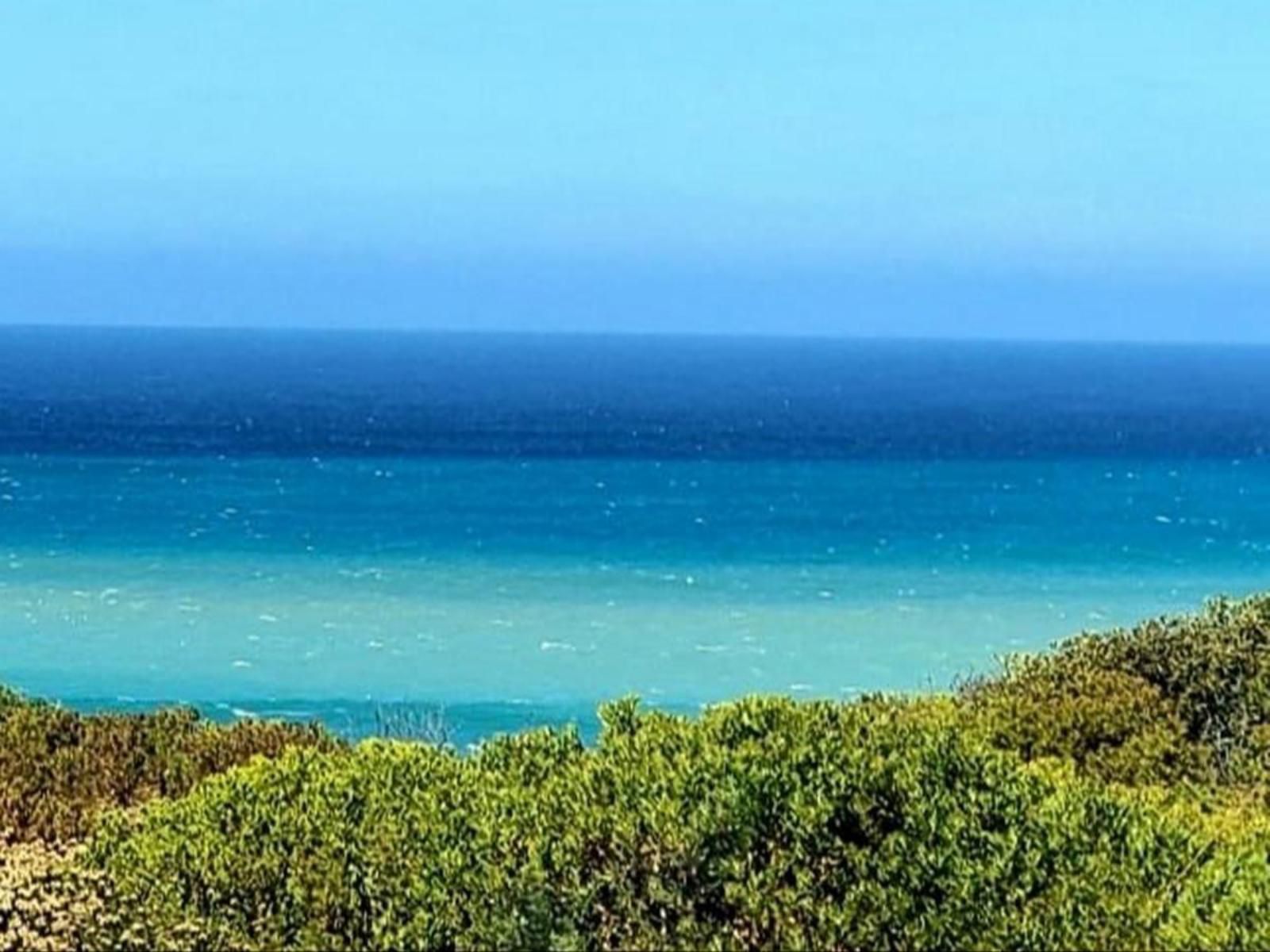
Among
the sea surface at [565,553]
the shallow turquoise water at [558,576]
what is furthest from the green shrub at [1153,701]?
the shallow turquoise water at [558,576]

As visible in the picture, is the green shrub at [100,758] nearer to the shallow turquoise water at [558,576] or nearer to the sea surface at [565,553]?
the sea surface at [565,553]

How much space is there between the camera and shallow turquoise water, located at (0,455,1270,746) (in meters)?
32.4

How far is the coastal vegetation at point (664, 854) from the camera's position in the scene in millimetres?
8234

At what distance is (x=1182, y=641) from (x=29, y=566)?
3255 centimetres

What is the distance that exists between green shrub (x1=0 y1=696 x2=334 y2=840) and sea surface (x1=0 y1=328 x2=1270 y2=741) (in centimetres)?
1323

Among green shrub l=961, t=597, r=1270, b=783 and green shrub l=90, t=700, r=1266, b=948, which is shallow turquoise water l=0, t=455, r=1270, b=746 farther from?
green shrub l=90, t=700, r=1266, b=948

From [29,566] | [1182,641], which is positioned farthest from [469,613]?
[1182,641]

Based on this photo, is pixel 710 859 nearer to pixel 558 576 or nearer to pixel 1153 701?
pixel 1153 701

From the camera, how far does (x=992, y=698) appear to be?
1489 cm

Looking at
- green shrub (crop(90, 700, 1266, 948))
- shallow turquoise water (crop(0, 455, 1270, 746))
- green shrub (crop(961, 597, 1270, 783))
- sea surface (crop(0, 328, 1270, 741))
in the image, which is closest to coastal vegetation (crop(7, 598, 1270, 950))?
green shrub (crop(90, 700, 1266, 948))

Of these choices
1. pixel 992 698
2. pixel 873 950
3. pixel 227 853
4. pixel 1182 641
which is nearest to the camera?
pixel 873 950

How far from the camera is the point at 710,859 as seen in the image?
8367 mm

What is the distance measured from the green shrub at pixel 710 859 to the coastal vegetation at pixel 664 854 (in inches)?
0.4

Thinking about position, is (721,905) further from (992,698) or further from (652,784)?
(992,698)
